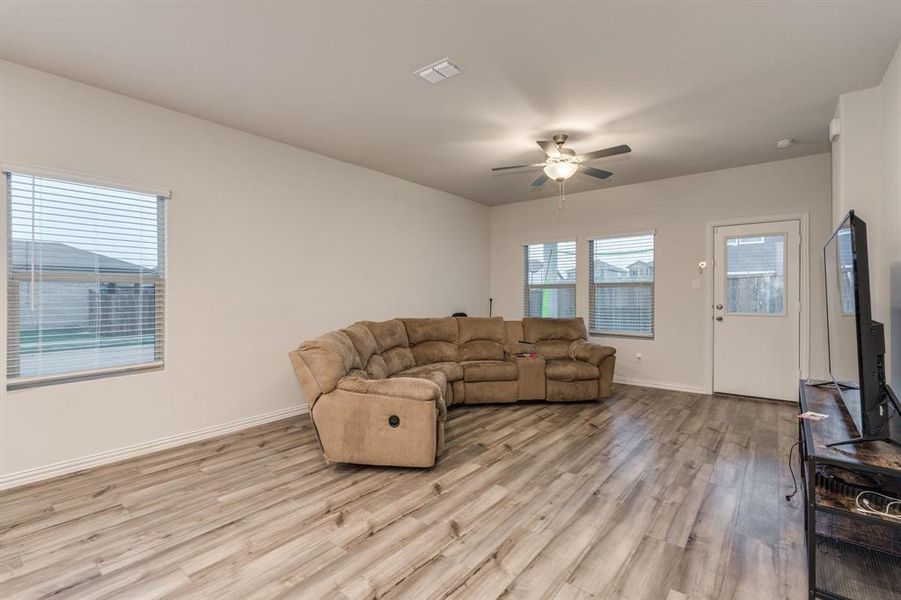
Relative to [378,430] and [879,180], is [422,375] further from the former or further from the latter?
[879,180]

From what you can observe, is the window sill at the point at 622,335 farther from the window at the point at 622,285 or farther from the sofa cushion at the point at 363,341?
the sofa cushion at the point at 363,341

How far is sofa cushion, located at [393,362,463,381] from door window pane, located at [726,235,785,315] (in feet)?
11.1

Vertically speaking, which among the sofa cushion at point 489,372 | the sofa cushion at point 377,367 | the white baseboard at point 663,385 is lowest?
the white baseboard at point 663,385

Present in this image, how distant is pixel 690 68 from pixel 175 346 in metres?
4.43

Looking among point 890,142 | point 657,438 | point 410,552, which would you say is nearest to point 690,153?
point 890,142

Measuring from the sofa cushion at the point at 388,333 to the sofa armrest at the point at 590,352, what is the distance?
2042 millimetres

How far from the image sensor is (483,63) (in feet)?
8.81

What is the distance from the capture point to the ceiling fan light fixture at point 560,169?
3.68 meters

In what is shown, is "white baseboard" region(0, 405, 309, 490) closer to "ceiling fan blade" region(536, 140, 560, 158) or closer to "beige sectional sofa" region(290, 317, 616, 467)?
"beige sectional sofa" region(290, 317, 616, 467)

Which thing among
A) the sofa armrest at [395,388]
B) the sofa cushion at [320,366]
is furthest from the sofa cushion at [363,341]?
the sofa armrest at [395,388]

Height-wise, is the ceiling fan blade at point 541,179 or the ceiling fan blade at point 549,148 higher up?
the ceiling fan blade at point 549,148

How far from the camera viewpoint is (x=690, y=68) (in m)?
2.73

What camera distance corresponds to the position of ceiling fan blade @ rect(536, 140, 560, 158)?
346 cm

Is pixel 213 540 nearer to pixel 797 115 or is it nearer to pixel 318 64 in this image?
pixel 318 64
